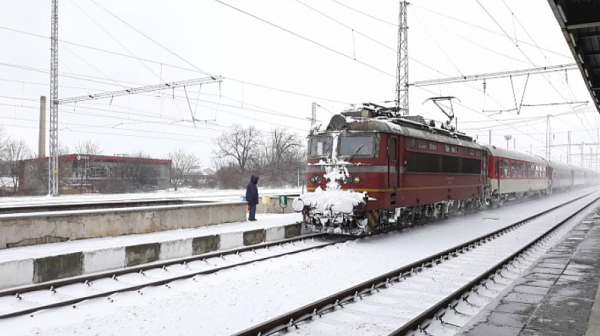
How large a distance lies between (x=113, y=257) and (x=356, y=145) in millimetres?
7115

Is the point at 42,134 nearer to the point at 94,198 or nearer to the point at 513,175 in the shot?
the point at 94,198

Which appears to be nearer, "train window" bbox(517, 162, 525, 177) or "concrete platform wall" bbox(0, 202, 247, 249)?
"concrete platform wall" bbox(0, 202, 247, 249)

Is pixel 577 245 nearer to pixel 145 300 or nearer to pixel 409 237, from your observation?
pixel 409 237

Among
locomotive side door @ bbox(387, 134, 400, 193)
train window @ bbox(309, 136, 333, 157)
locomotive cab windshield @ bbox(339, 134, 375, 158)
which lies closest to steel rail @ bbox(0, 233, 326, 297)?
train window @ bbox(309, 136, 333, 157)

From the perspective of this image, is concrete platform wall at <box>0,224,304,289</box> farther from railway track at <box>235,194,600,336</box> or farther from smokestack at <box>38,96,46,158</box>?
smokestack at <box>38,96,46,158</box>

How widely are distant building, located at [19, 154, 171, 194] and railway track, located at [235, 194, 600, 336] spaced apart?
36657mm

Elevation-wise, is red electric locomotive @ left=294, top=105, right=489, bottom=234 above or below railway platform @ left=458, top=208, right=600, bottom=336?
above

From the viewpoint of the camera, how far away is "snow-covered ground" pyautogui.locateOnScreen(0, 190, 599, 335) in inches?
228

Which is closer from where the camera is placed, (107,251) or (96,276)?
(96,276)

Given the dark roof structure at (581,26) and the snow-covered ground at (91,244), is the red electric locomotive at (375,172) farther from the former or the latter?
the dark roof structure at (581,26)

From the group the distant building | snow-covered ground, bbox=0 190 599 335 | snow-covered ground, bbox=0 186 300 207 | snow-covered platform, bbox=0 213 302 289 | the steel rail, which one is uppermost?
the distant building

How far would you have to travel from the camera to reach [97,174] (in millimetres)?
43219

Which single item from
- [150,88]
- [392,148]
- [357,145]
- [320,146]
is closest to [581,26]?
[392,148]

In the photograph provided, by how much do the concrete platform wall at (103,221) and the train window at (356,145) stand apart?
5.04 metres
